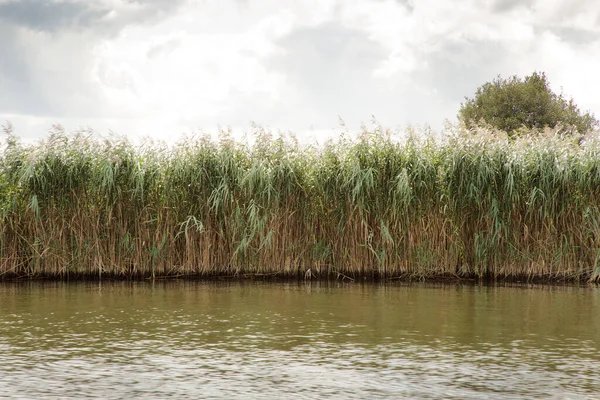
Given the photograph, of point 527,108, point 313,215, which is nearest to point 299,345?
point 313,215

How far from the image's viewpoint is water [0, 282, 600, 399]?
3.34 m

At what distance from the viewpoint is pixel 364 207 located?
28.8 ft

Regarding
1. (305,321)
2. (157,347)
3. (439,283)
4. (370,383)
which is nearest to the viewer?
(370,383)

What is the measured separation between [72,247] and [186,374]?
584cm

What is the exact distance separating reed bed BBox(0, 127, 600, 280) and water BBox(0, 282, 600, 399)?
1.41 metres

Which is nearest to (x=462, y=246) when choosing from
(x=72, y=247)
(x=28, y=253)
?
(x=72, y=247)

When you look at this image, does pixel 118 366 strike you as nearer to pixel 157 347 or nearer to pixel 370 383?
pixel 157 347

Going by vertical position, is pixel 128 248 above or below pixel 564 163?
below

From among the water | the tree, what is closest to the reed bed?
the water

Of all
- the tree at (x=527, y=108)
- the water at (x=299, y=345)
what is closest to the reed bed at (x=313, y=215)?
the water at (x=299, y=345)

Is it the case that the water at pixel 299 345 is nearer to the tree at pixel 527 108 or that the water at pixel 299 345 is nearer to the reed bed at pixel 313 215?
the reed bed at pixel 313 215

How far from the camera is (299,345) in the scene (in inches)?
171

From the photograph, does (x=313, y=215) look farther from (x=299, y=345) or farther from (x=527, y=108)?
(x=527, y=108)

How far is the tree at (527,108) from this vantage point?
27469 millimetres
